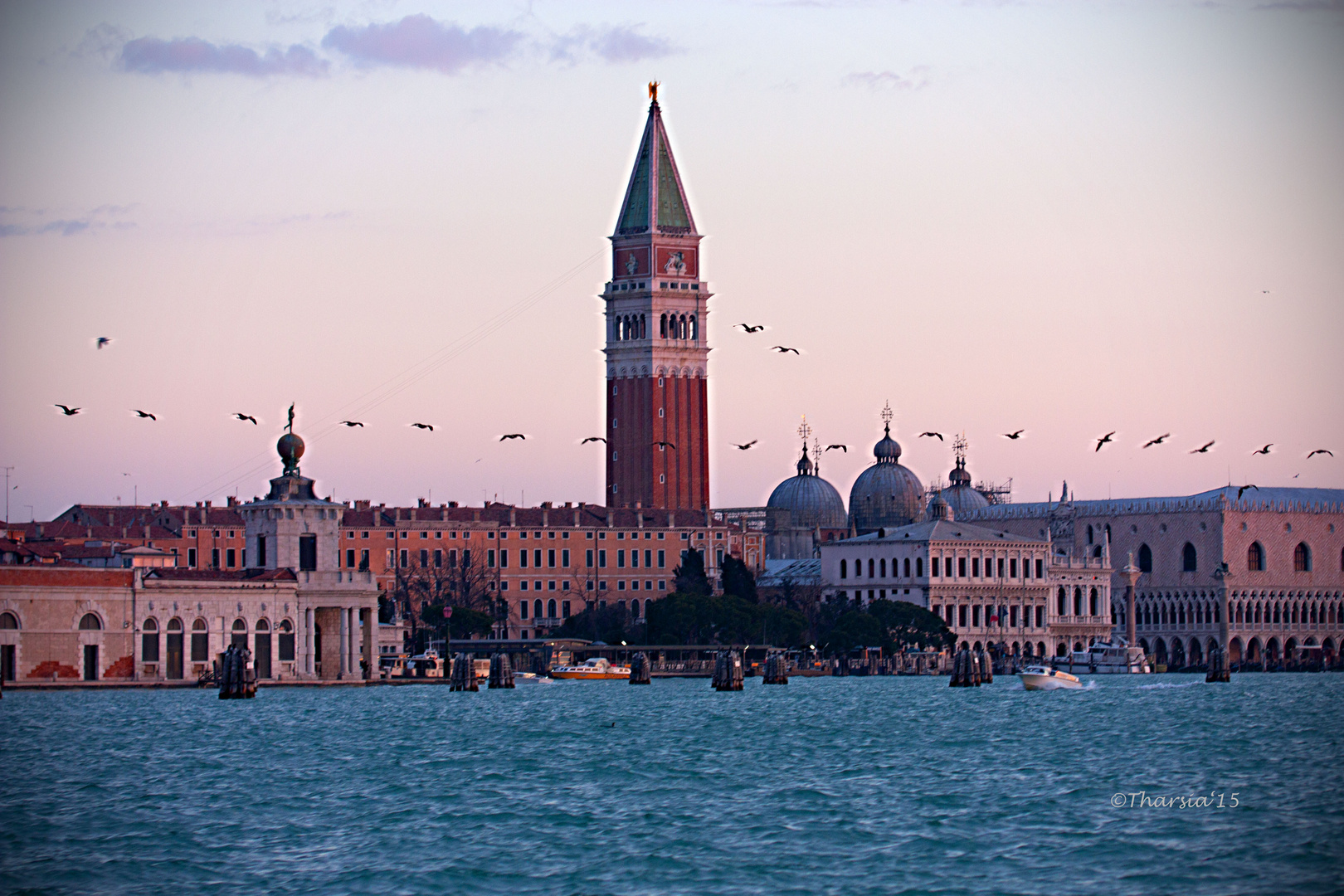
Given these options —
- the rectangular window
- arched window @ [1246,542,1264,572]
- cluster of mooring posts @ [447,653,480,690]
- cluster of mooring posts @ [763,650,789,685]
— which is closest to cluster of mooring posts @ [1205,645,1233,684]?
cluster of mooring posts @ [763,650,789,685]

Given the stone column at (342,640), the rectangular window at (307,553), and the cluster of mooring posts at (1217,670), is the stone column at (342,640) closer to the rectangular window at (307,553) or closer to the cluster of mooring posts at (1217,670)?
the rectangular window at (307,553)

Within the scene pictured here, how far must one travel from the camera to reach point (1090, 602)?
5285 inches

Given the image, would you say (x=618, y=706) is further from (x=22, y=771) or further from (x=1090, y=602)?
(x=1090, y=602)

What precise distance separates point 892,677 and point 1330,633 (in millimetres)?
43725

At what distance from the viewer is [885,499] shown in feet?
485

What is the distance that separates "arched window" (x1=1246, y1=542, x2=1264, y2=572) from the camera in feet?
455

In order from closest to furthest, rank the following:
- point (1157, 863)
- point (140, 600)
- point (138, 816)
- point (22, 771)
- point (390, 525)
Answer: point (1157, 863) → point (138, 816) → point (22, 771) → point (140, 600) → point (390, 525)

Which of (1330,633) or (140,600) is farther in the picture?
(1330,633)

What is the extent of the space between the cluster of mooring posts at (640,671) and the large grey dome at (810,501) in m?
55.0

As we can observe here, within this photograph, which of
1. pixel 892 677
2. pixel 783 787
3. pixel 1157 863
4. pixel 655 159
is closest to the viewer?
pixel 1157 863

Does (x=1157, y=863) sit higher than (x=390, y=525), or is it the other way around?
(x=390, y=525)

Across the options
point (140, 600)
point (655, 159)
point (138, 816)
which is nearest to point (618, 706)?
point (140, 600)

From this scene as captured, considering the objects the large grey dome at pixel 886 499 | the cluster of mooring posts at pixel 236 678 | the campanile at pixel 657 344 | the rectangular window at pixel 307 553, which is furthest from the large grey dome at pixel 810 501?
the cluster of mooring posts at pixel 236 678

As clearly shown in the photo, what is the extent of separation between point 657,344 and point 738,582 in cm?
2028
